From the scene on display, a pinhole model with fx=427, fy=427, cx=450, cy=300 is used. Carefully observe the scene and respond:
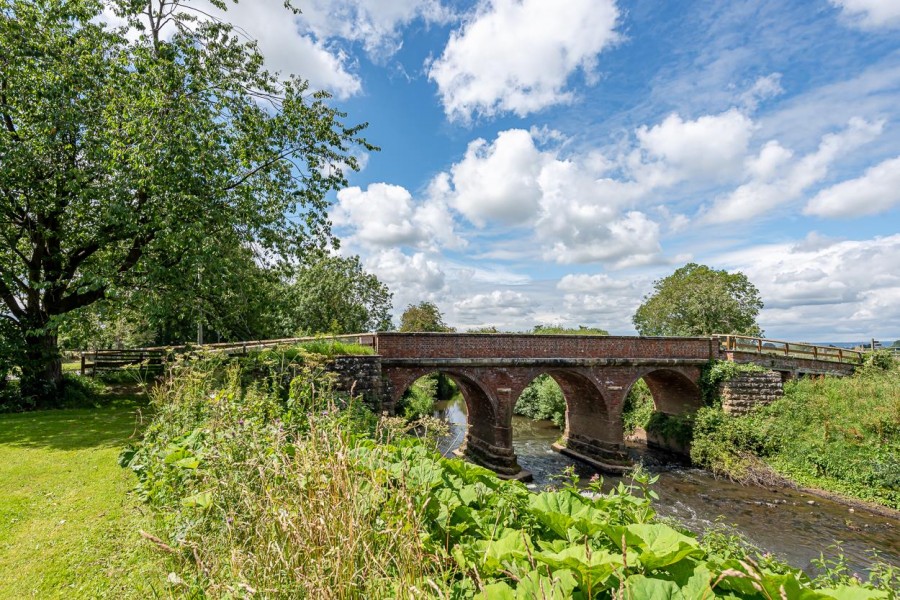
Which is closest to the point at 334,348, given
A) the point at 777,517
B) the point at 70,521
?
the point at 70,521

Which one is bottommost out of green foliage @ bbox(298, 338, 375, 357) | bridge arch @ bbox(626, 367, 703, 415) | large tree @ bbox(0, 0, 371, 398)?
bridge arch @ bbox(626, 367, 703, 415)

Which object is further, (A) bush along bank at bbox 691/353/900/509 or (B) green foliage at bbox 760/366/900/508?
(A) bush along bank at bbox 691/353/900/509

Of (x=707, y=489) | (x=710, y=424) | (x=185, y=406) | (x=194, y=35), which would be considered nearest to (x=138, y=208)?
(x=194, y=35)

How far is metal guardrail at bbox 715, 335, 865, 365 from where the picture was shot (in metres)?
18.5

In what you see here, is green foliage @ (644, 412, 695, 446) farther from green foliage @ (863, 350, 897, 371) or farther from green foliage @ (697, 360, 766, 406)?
green foliage @ (863, 350, 897, 371)

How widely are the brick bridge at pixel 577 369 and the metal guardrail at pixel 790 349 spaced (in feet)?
0.16

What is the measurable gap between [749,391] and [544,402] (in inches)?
422

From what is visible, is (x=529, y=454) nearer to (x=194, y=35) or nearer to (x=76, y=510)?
(x=76, y=510)

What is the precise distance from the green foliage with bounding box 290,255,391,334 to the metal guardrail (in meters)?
20.7

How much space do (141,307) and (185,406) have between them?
746 centimetres

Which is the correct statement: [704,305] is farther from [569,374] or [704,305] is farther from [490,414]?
[490,414]

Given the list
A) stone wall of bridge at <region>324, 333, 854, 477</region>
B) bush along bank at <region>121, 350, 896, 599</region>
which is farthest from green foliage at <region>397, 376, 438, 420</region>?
bush along bank at <region>121, 350, 896, 599</region>

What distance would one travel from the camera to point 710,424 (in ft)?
54.5

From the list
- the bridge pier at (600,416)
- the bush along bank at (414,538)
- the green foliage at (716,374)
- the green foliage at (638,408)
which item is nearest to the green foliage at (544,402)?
the green foliage at (638,408)
